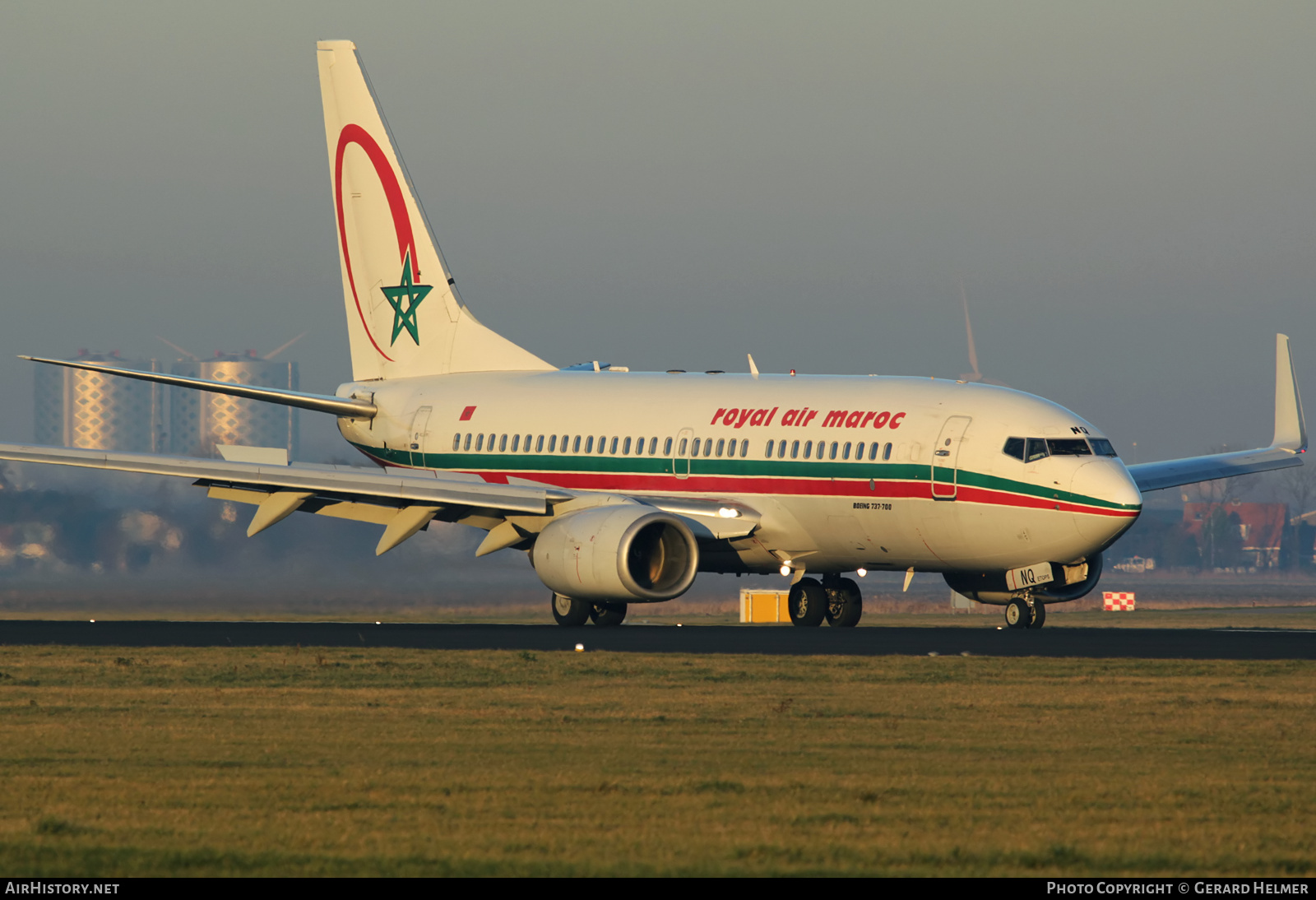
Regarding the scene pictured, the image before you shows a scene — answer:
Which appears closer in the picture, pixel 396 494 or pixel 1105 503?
pixel 1105 503

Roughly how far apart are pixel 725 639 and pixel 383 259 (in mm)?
16549

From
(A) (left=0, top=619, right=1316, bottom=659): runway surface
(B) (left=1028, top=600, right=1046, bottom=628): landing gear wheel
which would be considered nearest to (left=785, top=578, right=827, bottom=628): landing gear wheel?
(A) (left=0, top=619, right=1316, bottom=659): runway surface

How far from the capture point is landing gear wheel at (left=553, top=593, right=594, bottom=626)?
3488 centimetres

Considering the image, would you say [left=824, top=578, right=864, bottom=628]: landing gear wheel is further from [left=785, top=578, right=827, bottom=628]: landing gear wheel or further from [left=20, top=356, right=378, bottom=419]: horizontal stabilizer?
[left=20, top=356, right=378, bottom=419]: horizontal stabilizer

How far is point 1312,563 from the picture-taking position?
114 metres

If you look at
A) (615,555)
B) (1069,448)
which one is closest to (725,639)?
(615,555)

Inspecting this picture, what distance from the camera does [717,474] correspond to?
115 ft

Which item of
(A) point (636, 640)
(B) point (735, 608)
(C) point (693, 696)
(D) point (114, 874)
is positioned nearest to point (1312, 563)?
(B) point (735, 608)

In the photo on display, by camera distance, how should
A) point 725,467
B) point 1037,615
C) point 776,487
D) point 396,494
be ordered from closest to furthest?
point 1037,615 < point 396,494 < point 776,487 < point 725,467

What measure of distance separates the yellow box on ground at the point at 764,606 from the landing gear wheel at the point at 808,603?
12236mm

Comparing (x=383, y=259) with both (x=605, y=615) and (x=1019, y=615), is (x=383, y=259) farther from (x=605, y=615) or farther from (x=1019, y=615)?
(x=1019, y=615)

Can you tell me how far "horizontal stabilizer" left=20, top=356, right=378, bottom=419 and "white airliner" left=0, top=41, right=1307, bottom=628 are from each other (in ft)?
0.29

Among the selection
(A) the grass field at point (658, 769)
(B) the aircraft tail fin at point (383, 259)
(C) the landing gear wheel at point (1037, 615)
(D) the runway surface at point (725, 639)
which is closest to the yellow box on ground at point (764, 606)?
(B) the aircraft tail fin at point (383, 259)

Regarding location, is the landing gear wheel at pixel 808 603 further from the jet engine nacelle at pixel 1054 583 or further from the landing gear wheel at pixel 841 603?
the jet engine nacelle at pixel 1054 583
